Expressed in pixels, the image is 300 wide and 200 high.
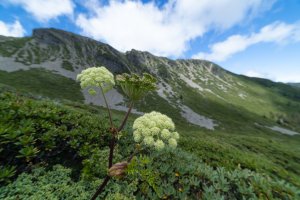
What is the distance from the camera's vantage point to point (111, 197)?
195 inches

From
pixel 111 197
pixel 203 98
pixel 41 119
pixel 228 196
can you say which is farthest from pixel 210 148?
pixel 203 98

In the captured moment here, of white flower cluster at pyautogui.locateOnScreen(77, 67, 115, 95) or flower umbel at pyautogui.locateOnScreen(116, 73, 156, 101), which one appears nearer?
flower umbel at pyautogui.locateOnScreen(116, 73, 156, 101)

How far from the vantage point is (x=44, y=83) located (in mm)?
98812

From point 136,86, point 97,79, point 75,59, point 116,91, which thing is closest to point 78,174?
point 97,79

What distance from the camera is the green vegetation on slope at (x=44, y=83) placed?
8731cm

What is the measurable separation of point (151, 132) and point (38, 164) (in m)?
3.84

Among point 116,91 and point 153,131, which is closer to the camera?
point 153,131

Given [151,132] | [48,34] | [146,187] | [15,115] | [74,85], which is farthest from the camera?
[48,34]

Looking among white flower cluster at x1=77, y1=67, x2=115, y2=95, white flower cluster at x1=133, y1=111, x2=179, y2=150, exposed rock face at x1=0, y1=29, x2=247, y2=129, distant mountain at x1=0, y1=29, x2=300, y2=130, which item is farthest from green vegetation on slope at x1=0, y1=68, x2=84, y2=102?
white flower cluster at x1=133, y1=111, x2=179, y2=150

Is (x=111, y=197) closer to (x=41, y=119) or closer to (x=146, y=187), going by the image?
(x=146, y=187)

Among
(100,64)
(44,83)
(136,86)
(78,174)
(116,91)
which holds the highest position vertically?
(100,64)

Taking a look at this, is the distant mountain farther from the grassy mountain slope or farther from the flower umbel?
the flower umbel

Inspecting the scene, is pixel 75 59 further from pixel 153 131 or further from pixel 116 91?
pixel 153 131

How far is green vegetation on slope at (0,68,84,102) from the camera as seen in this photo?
87.3m
